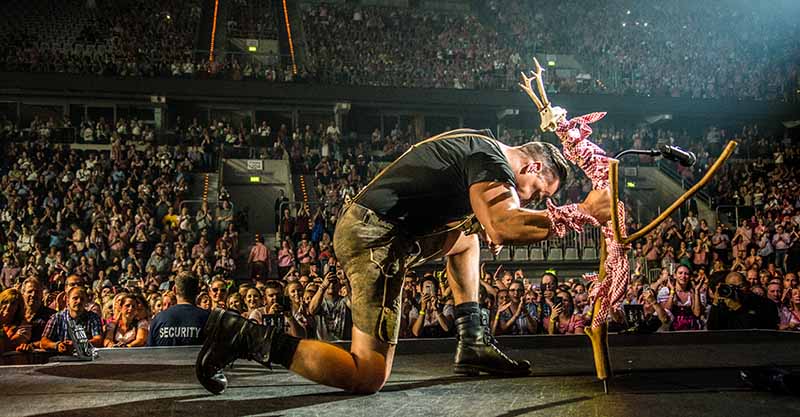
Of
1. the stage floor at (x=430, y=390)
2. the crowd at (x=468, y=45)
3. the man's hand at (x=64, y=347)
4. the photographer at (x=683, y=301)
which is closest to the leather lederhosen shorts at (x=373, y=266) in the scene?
the stage floor at (x=430, y=390)

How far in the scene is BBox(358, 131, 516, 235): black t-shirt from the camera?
3.28 m

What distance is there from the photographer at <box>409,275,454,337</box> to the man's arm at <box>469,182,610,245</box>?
14.9ft

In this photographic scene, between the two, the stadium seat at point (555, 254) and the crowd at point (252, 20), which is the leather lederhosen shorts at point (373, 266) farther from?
the crowd at point (252, 20)

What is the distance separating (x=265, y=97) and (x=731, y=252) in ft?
52.3

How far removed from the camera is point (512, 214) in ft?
9.55

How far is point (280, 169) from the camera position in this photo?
2047 cm

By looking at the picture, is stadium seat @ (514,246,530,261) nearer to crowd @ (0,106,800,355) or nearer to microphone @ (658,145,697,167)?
crowd @ (0,106,800,355)

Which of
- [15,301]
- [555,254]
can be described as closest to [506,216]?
[15,301]

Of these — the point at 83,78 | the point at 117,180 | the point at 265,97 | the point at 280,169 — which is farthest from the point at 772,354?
the point at 83,78

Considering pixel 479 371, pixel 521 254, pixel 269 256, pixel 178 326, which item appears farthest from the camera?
pixel 521 254

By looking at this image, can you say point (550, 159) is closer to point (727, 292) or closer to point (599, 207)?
point (599, 207)

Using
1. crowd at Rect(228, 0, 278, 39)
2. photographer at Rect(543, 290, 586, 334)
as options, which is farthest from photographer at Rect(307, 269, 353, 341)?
crowd at Rect(228, 0, 278, 39)

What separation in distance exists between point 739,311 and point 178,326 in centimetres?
591

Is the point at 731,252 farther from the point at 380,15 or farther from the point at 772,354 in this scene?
the point at 380,15
